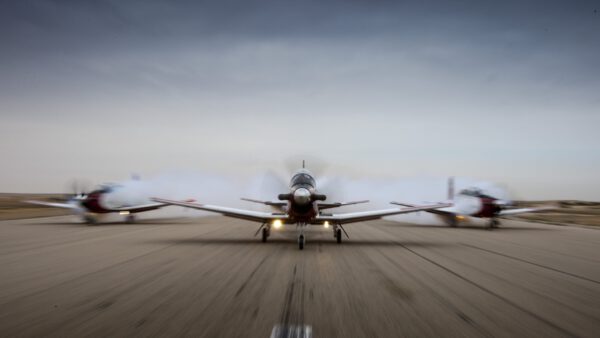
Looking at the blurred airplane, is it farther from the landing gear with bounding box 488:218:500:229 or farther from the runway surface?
the landing gear with bounding box 488:218:500:229

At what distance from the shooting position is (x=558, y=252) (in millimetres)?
14906

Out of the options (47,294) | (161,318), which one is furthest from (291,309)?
(47,294)

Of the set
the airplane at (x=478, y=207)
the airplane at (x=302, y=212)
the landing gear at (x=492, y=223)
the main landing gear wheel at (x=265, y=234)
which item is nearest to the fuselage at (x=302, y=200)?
the airplane at (x=302, y=212)

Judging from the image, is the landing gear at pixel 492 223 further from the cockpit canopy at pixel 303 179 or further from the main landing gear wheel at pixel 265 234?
the main landing gear wheel at pixel 265 234

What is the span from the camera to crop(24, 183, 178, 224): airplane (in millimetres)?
26203

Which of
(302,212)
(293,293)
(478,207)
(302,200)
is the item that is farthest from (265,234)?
(478,207)

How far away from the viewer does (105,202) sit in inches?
1035

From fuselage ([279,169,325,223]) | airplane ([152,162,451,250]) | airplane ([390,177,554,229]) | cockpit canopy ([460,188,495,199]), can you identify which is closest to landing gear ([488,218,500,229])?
airplane ([390,177,554,229])

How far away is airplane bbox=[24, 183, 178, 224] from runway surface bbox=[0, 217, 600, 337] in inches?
501

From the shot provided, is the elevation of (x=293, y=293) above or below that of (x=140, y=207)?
below

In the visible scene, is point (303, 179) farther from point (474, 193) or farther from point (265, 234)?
point (474, 193)

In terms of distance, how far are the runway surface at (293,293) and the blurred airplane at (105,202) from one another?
41.7ft

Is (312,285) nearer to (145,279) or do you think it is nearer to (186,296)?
(186,296)

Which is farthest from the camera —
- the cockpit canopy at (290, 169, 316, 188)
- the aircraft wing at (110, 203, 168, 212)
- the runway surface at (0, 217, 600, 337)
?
the aircraft wing at (110, 203, 168, 212)
